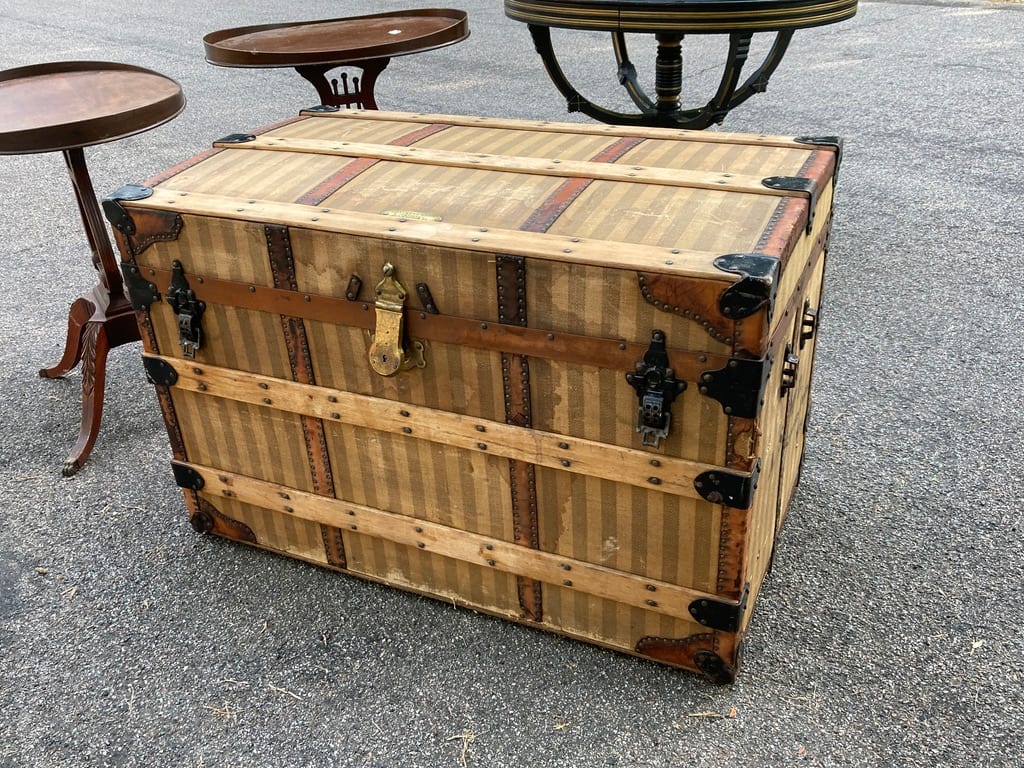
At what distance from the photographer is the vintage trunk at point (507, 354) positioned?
→ 182 centimetres

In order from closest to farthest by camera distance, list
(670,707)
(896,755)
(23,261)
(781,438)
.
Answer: (896,755) → (670,707) → (781,438) → (23,261)

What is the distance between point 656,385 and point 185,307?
4.01 ft

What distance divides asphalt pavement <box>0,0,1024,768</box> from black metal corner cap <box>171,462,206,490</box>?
7.8 inches

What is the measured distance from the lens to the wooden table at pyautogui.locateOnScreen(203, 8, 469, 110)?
11.2ft

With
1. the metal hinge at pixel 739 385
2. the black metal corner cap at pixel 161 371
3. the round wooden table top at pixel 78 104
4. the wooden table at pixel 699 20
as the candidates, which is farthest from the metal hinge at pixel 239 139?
the metal hinge at pixel 739 385

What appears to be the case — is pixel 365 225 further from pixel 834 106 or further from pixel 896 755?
pixel 834 106

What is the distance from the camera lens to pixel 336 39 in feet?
12.3

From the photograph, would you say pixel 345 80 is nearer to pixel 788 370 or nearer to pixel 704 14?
pixel 704 14

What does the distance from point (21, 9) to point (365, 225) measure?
448 inches

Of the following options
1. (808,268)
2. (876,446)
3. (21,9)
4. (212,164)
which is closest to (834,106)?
(876,446)

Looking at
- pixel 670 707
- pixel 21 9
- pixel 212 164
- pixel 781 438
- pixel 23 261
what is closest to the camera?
pixel 670 707

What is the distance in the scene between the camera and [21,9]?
1098 centimetres

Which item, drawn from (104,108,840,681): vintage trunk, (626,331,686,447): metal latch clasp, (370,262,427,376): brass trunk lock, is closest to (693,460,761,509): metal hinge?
(104,108,840,681): vintage trunk

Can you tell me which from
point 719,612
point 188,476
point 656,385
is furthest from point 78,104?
point 719,612
